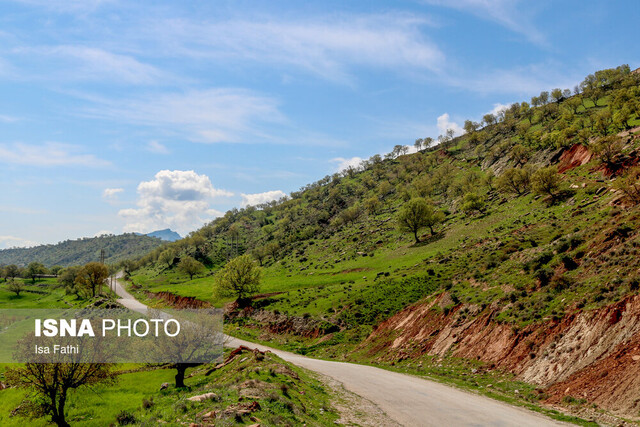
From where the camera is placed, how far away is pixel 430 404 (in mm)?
23391

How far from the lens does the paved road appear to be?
19.9m

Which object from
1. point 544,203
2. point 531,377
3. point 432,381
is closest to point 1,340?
point 432,381

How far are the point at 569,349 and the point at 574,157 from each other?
95791 mm

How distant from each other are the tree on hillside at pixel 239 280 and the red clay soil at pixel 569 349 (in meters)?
54.7

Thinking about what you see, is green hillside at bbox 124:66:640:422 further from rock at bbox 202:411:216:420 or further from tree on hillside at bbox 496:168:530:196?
rock at bbox 202:411:216:420

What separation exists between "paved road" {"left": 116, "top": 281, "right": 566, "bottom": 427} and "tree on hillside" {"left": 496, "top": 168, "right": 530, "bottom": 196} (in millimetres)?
95251

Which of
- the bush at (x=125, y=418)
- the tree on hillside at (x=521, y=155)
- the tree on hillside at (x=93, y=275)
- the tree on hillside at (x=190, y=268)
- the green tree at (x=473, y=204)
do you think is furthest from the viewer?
the tree on hillside at (x=190, y=268)

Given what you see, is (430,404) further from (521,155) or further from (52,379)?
(521,155)

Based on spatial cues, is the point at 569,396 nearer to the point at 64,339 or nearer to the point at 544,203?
the point at 64,339

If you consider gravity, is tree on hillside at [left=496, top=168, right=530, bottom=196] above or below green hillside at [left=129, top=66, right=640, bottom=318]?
above

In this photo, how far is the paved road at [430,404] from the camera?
65.4 feet

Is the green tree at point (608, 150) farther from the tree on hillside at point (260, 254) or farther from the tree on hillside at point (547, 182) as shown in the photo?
the tree on hillside at point (260, 254)

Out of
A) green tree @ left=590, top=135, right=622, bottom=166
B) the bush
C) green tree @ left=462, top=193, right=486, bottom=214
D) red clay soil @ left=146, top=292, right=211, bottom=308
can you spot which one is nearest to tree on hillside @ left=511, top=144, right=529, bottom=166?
green tree @ left=462, top=193, right=486, bottom=214

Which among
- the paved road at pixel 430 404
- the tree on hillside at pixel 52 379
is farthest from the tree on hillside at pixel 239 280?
the tree on hillside at pixel 52 379
